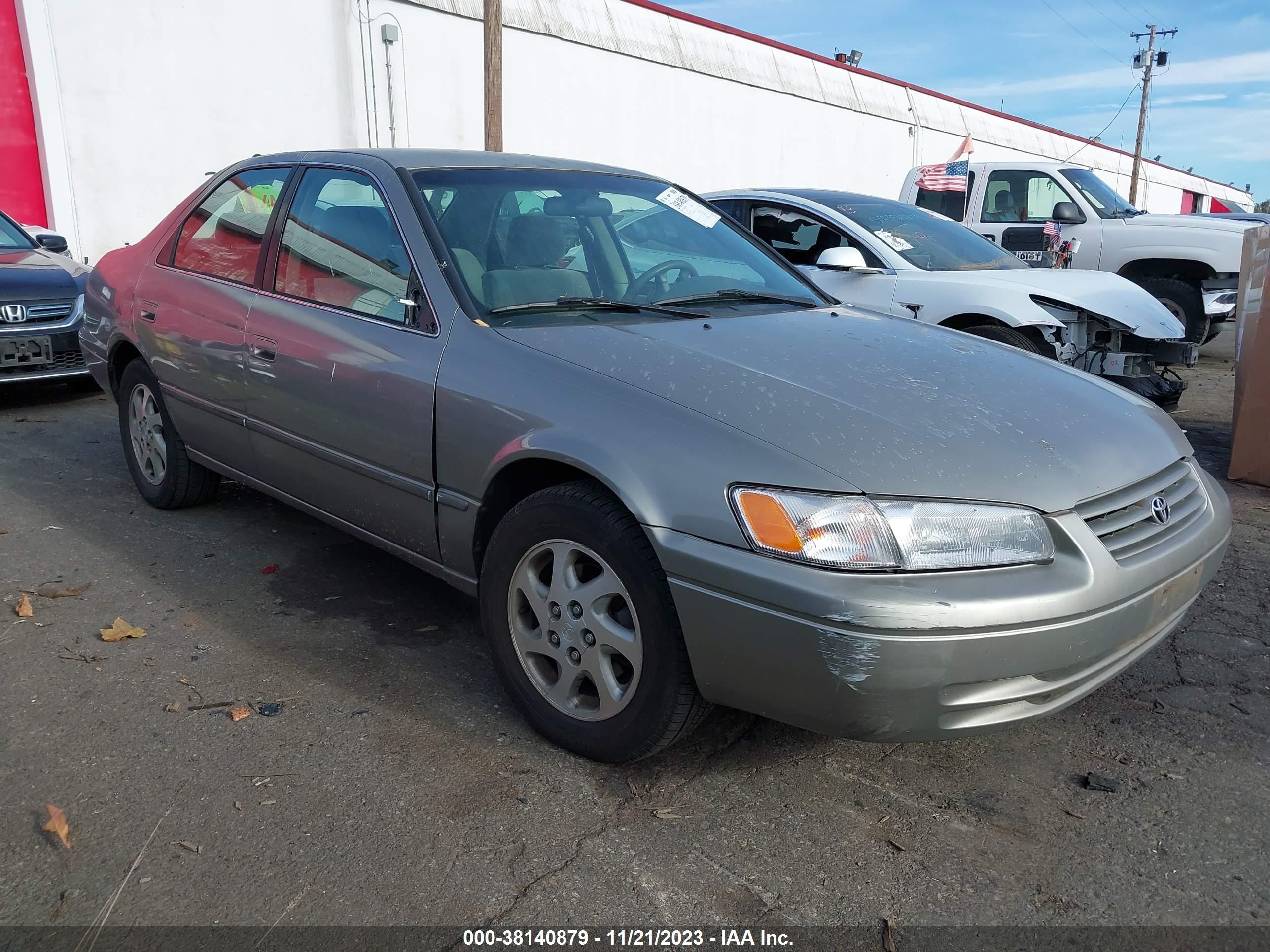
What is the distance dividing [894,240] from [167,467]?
4720mm

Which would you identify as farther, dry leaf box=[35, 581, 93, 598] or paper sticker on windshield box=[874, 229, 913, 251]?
paper sticker on windshield box=[874, 229, 913, 251]

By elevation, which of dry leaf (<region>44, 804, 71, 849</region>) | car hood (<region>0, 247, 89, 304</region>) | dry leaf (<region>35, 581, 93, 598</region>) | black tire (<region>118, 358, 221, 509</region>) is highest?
car hood (<region>0, 247, 89, 304</region>)

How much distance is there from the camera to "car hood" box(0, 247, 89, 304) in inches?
265

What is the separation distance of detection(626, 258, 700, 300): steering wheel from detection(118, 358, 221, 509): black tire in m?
2.15

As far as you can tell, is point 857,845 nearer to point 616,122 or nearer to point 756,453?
point 756,453

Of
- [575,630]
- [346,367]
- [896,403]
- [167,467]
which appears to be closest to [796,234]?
[167,467]

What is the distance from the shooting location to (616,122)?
20.4m

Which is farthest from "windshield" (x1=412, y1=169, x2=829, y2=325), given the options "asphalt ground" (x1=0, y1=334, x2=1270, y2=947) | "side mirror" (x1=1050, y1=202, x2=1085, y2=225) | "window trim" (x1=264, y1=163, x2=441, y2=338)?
"side mirror" (x1=1050, y1=202, x2=1085, y2=225)

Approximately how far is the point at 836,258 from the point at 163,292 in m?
3.48

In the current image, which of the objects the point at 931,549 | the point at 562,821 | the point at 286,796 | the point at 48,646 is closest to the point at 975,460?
the point at 931,549

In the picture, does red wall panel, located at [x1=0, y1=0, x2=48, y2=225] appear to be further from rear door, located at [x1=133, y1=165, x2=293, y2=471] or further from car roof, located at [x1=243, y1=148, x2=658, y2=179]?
car roof, located at [x1=243, y1=148, x2=658, y2=179]

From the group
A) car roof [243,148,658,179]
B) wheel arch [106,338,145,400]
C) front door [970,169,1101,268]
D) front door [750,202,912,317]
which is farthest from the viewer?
front door [970,169,1101,268]

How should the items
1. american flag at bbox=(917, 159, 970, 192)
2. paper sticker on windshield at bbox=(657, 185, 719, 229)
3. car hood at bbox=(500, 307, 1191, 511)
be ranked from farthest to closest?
american flag at bbox=(917, 159, 970, 192), paper sticker on windshield at bbox=(657, 185, 719, 229), car hood at bbox=(500, 307, 1191, 511)

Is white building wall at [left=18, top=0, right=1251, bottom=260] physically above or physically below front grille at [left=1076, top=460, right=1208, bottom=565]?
above
